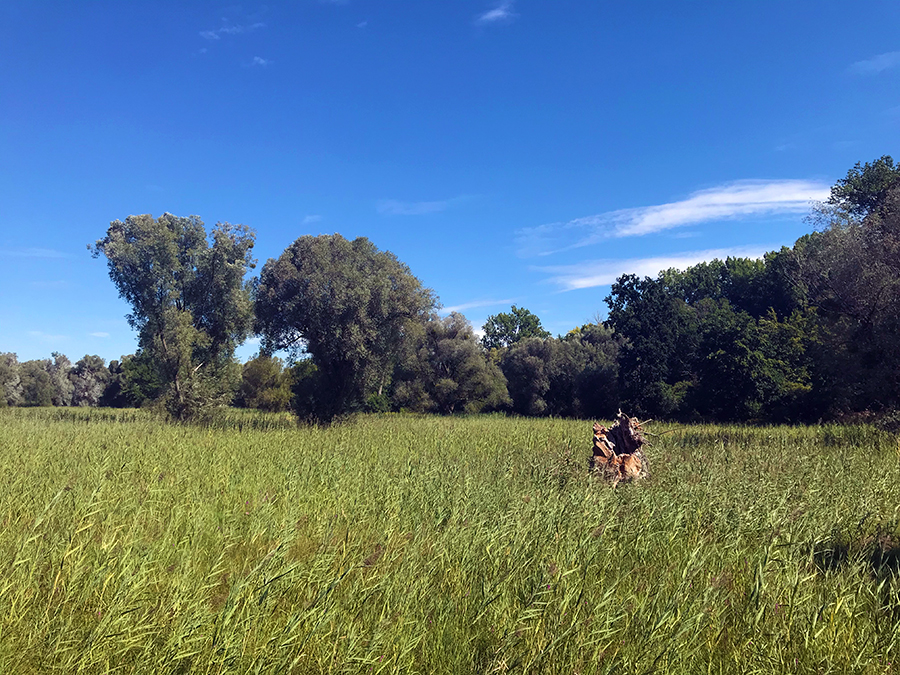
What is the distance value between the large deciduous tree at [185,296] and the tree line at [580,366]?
6 cm

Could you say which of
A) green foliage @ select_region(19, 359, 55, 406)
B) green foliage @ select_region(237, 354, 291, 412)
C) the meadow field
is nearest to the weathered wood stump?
the meadow field

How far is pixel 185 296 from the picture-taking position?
23.1 meters

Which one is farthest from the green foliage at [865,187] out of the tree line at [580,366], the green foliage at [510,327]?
the green foliage at [510,327]

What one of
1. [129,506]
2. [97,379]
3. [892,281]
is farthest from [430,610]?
[97,379]

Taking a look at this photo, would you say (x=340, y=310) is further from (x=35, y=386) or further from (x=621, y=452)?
(x=35, y=386)

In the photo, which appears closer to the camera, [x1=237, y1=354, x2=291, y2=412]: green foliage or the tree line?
the tree line

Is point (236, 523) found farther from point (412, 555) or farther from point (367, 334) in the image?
point (367, 334)

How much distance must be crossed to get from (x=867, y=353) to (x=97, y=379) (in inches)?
3204

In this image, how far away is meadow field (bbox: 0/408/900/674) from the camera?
9.04 feet

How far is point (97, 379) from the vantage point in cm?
6900

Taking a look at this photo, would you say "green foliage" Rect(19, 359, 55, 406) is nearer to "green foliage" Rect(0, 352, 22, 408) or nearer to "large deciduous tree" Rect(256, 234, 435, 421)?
"green foliage" Rect(0, 352, 22, 408)

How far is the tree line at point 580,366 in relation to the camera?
47.5 ft

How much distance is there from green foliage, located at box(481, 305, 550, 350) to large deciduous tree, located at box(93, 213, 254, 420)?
62.3 metres

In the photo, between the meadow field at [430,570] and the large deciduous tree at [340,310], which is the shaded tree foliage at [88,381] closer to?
the large deciduous tree at [340,310]
